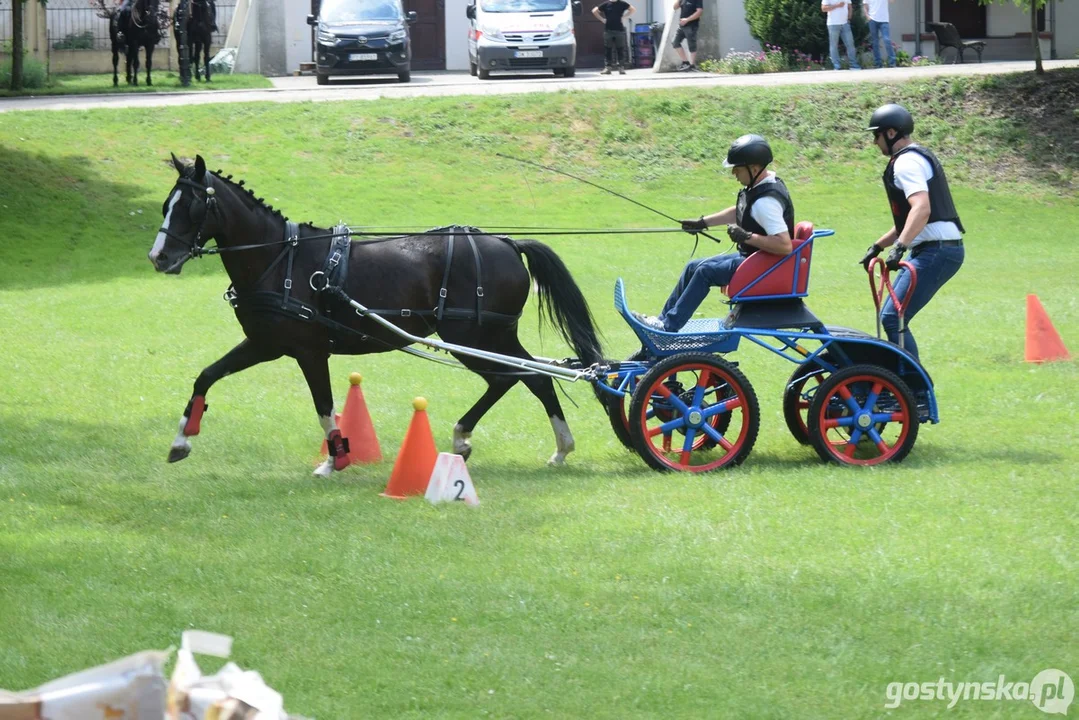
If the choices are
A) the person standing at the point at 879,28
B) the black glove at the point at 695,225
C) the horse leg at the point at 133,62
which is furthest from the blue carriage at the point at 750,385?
the horse leg at the point at 133,62

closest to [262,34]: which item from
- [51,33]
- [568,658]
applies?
[51,33]

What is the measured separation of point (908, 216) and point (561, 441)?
264 cm

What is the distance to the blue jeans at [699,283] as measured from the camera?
838 cm

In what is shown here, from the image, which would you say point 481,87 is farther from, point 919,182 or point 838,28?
point 919,182

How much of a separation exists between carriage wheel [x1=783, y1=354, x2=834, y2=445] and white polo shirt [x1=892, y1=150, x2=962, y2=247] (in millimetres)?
1024

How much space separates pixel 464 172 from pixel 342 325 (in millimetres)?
14409

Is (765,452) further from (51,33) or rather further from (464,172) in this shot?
(51,33)

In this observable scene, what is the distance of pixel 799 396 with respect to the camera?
28.7ft

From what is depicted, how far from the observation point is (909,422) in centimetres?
824

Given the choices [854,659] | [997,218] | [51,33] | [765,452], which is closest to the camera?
[854,659]

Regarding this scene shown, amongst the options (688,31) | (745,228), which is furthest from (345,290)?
(688,31)

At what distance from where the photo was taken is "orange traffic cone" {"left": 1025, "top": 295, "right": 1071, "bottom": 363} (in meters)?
11.7

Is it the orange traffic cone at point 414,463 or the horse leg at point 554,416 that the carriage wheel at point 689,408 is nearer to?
the horse leg at point 554,416

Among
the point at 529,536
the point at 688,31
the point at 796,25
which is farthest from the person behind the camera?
the point at 688,31
